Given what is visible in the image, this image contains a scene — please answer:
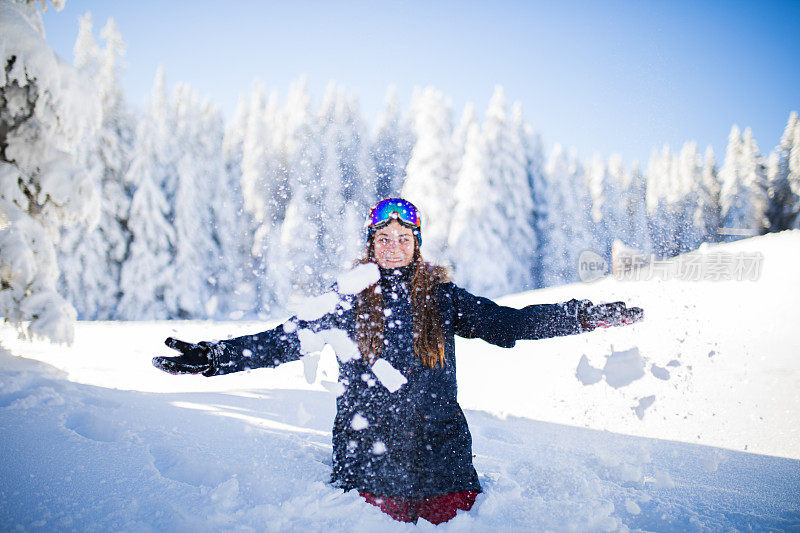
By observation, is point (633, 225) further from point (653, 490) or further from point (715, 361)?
point (653, 490)

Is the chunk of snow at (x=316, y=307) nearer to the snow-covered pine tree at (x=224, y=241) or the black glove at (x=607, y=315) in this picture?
the black glove at (x=607, y=315)

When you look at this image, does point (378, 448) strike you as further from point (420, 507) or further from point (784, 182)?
point (784, 182)

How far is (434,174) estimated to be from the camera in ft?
71.3

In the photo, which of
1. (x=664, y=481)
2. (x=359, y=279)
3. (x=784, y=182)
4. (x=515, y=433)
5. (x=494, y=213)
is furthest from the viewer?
(x=784, y=182)

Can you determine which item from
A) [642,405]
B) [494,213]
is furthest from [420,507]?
[494,213]

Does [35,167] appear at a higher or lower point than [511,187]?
lower

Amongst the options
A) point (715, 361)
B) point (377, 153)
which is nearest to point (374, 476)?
point (715, 361)

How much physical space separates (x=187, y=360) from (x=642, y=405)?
5.07m

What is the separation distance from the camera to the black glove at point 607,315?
2.10 metres

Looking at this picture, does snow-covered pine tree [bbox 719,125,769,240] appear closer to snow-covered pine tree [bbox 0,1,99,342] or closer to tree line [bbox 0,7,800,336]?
tree line [bbox 0,7,800,336]

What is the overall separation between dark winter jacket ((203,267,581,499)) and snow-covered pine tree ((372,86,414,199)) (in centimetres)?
2335

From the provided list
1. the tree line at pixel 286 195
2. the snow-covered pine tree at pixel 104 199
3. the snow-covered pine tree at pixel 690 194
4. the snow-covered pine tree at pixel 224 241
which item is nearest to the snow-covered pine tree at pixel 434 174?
the tree line at pixel 286 195

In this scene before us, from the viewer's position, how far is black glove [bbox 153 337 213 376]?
2010mm

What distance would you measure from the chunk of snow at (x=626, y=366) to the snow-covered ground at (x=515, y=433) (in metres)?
0.02
